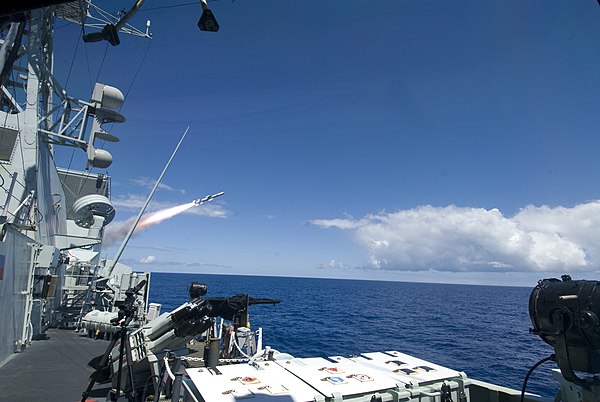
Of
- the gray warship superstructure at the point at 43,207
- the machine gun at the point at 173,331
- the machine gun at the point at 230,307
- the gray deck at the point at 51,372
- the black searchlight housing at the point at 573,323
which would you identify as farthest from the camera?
the gray warship superstructure at the point at 43,207

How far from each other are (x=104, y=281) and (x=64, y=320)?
10.0ft

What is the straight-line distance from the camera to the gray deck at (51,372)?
8.30 m

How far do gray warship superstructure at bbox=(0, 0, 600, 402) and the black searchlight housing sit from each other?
12mm

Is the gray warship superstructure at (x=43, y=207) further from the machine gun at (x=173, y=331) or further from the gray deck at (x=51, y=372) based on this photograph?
the machine gun at (x=173, y=331)

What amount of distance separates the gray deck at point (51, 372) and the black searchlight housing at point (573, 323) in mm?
9196

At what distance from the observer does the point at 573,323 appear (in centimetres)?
383

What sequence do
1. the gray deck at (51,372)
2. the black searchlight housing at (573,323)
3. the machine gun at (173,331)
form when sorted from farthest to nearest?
the gray deck at (51,372) → the machine gun at (173,331) → the black searchlight housing at (573,323)

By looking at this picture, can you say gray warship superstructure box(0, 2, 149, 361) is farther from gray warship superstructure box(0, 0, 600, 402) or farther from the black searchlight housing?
the black searchlight housing

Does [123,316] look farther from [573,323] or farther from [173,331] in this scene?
[573,323]

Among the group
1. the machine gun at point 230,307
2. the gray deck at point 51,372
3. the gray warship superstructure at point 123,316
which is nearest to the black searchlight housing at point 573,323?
the gray warship superstructure at point 123,316

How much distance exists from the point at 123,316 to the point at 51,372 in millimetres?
5918

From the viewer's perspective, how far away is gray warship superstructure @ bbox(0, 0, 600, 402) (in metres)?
4.19

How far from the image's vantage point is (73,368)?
34.9 feet

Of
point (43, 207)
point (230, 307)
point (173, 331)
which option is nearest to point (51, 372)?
point (173, 331)
